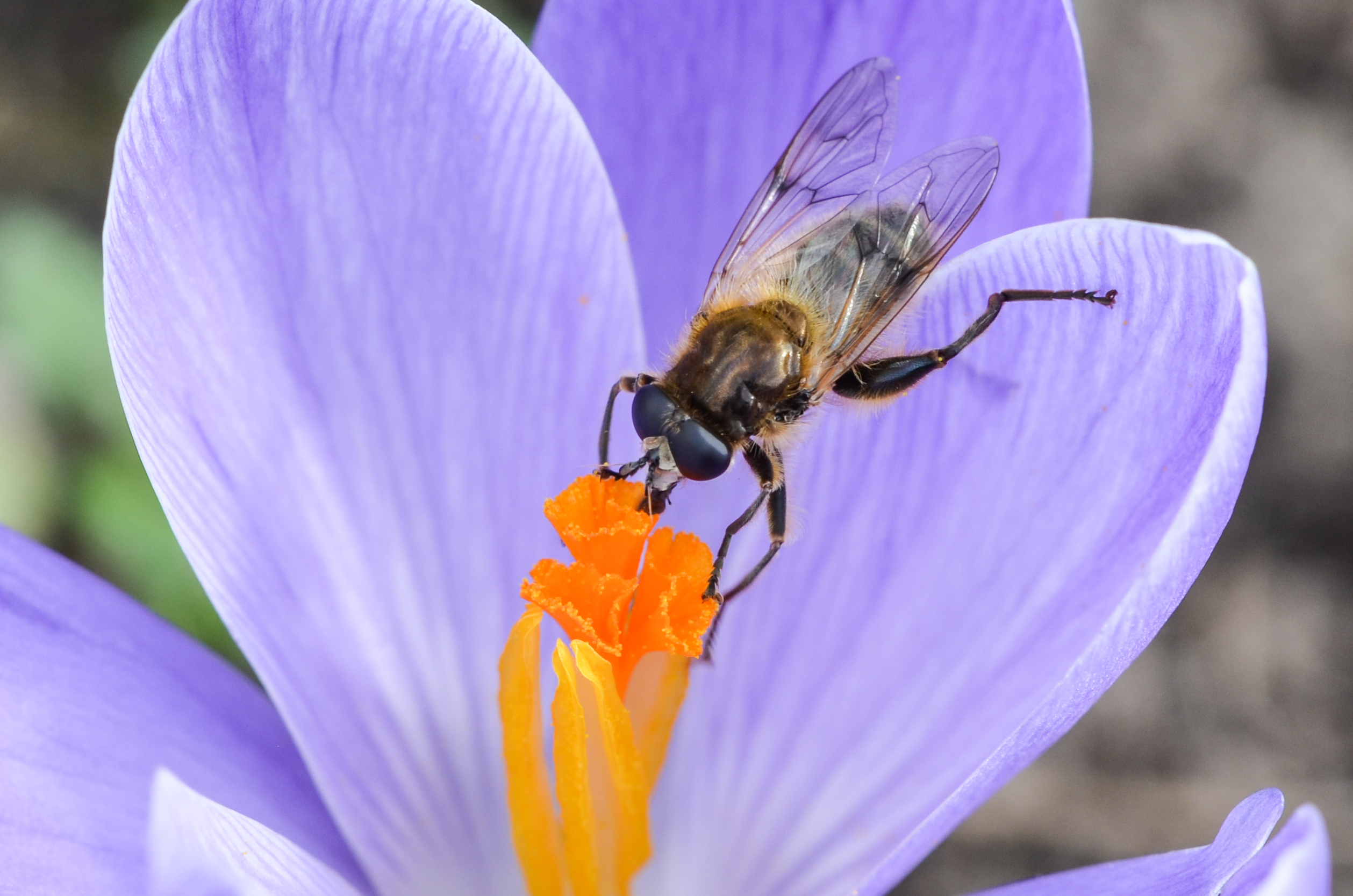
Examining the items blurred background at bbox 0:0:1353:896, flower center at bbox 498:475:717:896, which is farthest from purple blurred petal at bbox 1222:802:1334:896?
blurred background at bbox 0:0:1353:896

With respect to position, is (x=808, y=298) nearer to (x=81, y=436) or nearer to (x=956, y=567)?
(x=956, y=567)

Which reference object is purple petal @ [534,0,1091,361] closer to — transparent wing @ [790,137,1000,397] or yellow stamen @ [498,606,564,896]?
transparent wing @ [790,137,1000,397]

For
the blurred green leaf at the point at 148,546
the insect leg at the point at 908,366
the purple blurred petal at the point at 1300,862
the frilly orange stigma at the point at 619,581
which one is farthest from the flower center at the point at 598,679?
the blurred green leaf at the point at 148,546

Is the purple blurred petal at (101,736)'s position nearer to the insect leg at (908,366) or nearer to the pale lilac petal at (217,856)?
the pale lilac petal at (217,856)

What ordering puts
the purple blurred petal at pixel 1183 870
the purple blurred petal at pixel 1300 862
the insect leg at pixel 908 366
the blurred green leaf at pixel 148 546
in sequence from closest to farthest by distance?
1. the purple blurred petal at pixel 1300 862
2. the purple blurred petal at pixel 1183 870
3. the insect leg at pixel 908 366
4. the blurred green leaf at pixel 148 546

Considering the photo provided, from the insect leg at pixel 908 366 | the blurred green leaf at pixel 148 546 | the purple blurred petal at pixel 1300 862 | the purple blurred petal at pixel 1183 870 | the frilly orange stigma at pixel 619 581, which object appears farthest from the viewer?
the blurred green leaf at pixel 148 546

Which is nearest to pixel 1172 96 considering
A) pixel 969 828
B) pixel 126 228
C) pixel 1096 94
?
pixel 1096 94

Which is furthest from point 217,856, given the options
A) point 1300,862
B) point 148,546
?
point 148,546
